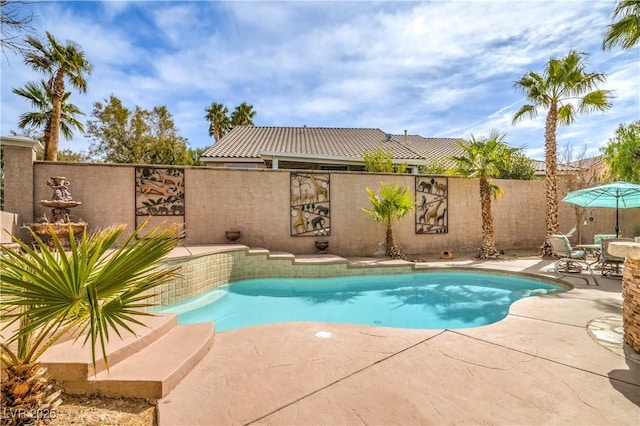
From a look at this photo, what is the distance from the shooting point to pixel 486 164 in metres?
11.4

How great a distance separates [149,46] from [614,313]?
12.1m

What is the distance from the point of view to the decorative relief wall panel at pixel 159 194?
32.5ft

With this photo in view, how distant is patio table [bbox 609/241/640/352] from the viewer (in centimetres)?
360

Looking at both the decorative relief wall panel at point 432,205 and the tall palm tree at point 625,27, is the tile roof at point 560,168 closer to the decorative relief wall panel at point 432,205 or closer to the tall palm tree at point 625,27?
the decorative relief wall panel at point 432,205

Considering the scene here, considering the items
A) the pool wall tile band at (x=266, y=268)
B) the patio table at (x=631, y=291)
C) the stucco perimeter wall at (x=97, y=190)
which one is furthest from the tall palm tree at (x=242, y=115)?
the patio table at (x=631, y=291)

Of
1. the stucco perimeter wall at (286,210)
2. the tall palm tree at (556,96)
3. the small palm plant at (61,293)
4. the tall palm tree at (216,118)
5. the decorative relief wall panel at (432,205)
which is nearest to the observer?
the small palm plant at (61,293)

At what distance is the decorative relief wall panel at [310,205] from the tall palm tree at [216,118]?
22913mm

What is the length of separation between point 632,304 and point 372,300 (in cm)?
494

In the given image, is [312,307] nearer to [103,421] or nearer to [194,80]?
[103,421]

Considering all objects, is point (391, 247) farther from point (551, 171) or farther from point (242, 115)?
point (242, 115)

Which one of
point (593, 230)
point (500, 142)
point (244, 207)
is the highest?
point (500, 142)

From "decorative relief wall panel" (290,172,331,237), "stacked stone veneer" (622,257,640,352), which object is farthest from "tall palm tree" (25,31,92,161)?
"stacked stone veneer" (622,257,640,352)

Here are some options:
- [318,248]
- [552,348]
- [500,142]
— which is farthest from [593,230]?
[552,348]

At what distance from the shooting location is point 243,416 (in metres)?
2.49
